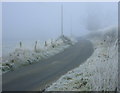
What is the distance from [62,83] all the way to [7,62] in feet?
18.9

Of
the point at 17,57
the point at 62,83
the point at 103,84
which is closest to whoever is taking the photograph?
the point at 103,84

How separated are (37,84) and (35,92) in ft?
3.64

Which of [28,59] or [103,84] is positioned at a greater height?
[103,84]

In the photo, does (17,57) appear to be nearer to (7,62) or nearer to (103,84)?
(7,62)

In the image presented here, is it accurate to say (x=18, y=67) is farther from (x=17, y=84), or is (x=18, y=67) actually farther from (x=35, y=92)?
(x=35, y=92)

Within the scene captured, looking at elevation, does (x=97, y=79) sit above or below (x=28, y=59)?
above

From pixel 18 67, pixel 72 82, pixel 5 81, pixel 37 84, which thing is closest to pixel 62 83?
pixel 72 82

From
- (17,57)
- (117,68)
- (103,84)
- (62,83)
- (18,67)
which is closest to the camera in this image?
(103,84)

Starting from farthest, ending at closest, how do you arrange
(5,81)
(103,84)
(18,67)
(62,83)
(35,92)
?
(18,67)
(5,81)
(62,83)
(35,92)
(103,84)

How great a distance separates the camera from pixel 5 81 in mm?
11164

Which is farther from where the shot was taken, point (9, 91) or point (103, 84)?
point (9, 91)

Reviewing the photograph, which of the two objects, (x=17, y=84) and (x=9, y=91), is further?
(x=17, y=84)

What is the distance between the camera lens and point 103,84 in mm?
8141

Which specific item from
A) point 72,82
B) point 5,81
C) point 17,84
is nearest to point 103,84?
point 72,82
